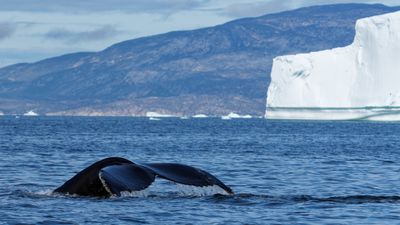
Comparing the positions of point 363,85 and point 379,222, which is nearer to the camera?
point 379,222

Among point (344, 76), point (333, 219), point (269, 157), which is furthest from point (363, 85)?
point (333, 219)

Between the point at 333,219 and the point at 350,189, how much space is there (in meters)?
7.41

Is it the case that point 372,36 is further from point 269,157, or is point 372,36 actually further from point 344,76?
point 269,157

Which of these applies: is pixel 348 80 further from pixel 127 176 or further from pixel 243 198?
pixel 127 176

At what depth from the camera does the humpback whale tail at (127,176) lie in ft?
44.2

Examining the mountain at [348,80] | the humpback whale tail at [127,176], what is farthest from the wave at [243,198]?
the mountain at [348,80]

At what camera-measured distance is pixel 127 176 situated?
13.7m

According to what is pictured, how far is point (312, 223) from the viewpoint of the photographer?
50.2 feet

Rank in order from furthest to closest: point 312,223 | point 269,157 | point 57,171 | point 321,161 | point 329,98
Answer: point 329,98, point 269,157, point 321,161, point 57,171, point 312,223

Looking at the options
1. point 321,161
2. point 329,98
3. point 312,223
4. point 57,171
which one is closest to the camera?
point 312,223

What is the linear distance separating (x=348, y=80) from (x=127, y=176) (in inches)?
4045

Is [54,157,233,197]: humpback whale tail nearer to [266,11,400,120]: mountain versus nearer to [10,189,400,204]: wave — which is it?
[10,189,400,204]: wave

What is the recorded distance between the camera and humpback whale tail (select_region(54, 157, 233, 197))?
1348 cm

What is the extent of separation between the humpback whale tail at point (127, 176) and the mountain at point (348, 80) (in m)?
93.3
